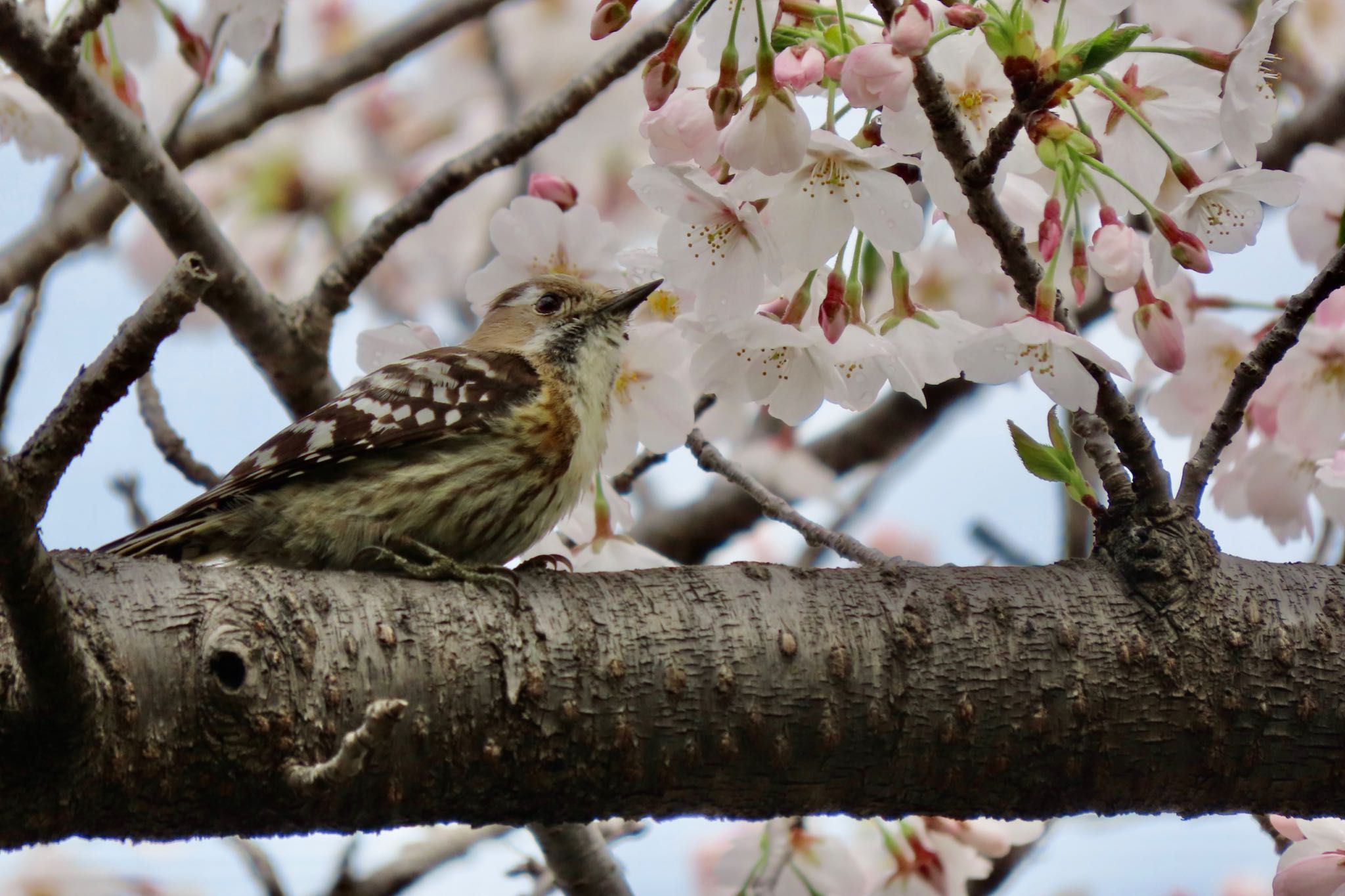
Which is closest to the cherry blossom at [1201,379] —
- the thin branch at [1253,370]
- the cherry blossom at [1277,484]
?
the cherry blossom at [1277,484]

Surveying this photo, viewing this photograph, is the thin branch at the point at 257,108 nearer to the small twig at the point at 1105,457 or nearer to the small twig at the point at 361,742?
the small twig at the point at 1105,457

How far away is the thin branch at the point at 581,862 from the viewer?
3.14 metres

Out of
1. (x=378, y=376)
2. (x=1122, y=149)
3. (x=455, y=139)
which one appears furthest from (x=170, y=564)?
(x=455, y=139)

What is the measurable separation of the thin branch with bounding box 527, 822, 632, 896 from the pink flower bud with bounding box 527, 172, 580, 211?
139 cm

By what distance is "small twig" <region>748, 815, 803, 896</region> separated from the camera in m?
3.24

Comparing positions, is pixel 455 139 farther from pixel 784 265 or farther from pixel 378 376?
pixel 784 265

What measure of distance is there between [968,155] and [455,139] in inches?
181

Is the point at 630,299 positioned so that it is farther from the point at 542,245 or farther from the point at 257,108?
the point at 257,108

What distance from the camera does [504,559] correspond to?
3090 mm

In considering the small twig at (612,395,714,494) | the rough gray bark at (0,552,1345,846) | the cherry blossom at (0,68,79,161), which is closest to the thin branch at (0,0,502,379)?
the cherry blossom at (0,68,79,161)

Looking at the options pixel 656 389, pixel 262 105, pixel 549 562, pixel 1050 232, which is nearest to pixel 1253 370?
pixel 1050 232

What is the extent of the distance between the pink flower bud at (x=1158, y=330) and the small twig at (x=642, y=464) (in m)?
1.32

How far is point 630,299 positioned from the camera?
3.46 m

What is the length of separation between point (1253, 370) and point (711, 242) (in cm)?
88
